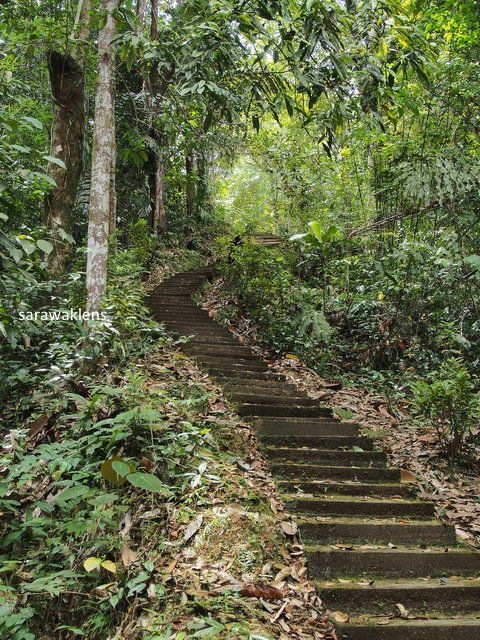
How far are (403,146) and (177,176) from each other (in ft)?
29.6

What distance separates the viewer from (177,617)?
2.57 metres

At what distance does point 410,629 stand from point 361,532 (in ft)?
2.55

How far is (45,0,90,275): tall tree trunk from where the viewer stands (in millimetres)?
6621

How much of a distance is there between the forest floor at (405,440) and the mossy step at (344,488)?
0.29 meters

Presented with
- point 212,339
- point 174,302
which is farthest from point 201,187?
point 212,339

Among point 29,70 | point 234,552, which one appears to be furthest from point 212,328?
point 29,70

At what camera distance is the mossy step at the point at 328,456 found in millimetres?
4363

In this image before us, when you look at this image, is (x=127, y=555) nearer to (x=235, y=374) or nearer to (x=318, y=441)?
(x=318, y=441)

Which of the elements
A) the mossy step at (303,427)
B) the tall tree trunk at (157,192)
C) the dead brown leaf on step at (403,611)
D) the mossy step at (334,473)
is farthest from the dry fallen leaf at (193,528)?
the tall tree trunk at (157,192)

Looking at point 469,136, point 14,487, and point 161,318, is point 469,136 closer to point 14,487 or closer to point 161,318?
point 161,318

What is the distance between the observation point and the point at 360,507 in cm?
388

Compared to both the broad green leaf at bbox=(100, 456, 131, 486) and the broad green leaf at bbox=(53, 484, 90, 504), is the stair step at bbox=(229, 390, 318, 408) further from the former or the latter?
the broad green leaf at bbox=(53, 484, 90, 504)

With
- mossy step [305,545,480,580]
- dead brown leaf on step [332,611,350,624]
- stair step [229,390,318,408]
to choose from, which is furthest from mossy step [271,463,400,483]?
dead brown leaf on step [332,611,350,624]

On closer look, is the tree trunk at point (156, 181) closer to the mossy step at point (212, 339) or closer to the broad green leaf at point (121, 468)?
the mossy step at point (212, 339)
